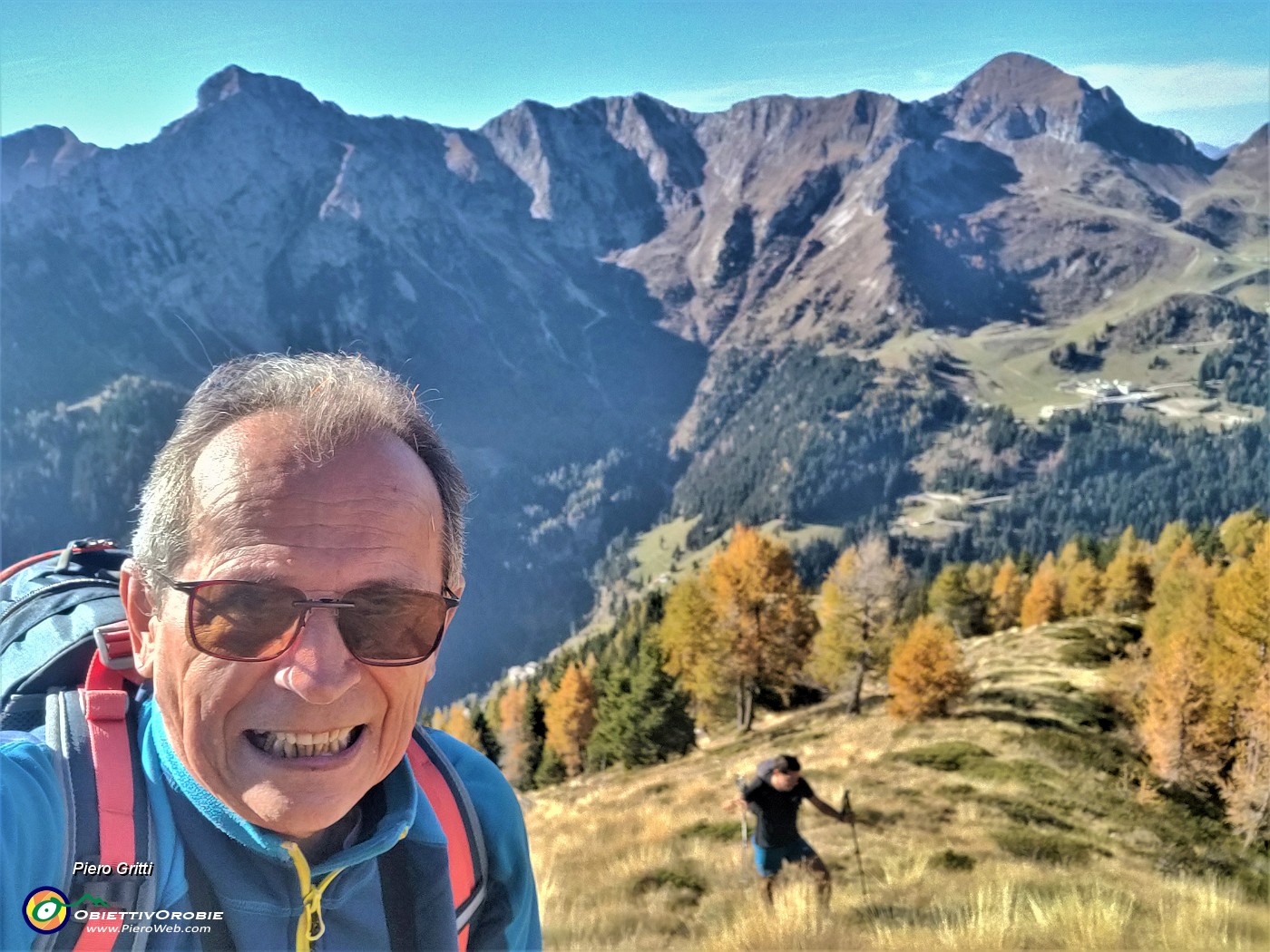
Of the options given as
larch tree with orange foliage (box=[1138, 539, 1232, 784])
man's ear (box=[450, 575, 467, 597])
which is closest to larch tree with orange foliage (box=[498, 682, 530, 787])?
larch tree with orange foliage (box=[1138, 539, 1232, 784])

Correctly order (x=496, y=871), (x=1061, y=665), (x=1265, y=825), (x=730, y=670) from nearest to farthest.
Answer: (x=496, y=871) < (x=1265, y=825) < (x=730, y=670) < (x=1061, y=665)

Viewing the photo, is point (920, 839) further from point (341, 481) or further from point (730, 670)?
point (730, 670)

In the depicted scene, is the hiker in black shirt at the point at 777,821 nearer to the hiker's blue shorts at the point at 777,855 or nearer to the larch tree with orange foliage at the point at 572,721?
the hiker's blue shorts at the point at 777,855

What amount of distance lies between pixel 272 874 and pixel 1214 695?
1227 inches

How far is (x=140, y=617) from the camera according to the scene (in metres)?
2.04

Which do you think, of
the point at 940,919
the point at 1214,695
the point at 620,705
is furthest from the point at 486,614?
the point at 940,919

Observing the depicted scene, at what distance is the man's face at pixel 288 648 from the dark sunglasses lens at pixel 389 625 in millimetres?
28

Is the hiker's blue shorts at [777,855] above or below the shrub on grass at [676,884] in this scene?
above

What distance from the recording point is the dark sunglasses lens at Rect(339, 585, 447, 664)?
6.46 feet

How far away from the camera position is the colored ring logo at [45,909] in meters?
1.70

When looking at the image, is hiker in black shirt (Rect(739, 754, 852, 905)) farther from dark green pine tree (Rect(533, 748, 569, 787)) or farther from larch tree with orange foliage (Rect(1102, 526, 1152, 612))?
larch tree with orange foliage (Rect(1102, 526, 1152, 612))

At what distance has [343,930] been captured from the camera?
6.88 ft

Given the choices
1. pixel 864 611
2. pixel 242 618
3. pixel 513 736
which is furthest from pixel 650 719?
pixel 242 618

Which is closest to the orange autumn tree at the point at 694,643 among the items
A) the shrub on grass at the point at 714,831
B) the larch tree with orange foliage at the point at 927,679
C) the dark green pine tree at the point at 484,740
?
the larch tree with orange foliage at the point at 927,679
